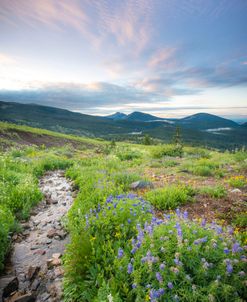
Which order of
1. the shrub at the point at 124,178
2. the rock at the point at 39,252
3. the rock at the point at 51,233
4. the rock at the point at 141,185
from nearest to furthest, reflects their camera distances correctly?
the rock at the point at 39,252 < the rock at the point at 51,233 < the rock at the point at 141,185 < the shrub at the point at 124,178

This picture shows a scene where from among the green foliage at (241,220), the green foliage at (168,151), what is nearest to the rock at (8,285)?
the green foliage at (241,220)

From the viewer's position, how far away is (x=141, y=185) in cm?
782

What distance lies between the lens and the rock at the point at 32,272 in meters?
3.83

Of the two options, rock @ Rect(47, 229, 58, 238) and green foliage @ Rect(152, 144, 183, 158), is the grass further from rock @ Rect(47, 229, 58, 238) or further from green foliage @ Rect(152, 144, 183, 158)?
green foliage @ Rect(152, 144, 183, 158)

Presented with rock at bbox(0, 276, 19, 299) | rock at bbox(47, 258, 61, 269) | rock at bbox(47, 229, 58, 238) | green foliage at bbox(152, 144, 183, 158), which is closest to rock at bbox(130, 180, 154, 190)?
rock at bbox(47, 229, 58, 238)

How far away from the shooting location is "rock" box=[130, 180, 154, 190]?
773 cm

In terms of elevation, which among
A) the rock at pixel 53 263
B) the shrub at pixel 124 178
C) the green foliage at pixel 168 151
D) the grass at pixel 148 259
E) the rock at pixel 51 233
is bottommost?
the green foliage at pixel 168 151

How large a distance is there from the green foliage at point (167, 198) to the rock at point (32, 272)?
3295 mm

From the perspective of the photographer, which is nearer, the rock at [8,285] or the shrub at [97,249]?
the shrub at [97,249]

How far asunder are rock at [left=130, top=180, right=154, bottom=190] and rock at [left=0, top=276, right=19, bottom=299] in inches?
187

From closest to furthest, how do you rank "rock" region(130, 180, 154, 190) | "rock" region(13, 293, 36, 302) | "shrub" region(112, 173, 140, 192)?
"rock" region(13, 293, 36, 302), "rock" region(130, 180, 154, 190), "shrub" region(112, 173, 140, 192)

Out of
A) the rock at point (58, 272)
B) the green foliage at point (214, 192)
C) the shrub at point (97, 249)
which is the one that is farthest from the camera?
the green foliage at point (214, 192)

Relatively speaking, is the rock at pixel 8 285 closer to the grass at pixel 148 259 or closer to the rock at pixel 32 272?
the rock at pixel 32 272

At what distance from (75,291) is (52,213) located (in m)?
3.58
